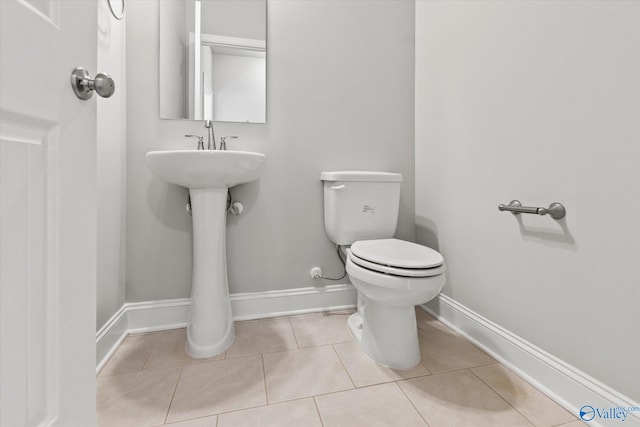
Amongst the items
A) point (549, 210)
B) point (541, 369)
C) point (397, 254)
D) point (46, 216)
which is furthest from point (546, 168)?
point (46, 216)

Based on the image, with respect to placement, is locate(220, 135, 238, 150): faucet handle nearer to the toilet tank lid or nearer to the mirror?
the mirror

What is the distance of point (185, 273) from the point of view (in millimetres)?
1502

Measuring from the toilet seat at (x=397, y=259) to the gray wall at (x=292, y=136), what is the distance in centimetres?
47

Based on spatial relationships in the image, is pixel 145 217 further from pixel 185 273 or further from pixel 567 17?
pixel 567 17

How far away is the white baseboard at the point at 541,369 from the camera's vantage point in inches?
34.8

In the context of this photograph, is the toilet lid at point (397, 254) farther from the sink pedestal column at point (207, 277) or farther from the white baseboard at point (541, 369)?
the sink pedestal column at point (207, 277)

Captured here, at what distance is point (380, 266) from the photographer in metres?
1.09

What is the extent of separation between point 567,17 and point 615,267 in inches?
32.5

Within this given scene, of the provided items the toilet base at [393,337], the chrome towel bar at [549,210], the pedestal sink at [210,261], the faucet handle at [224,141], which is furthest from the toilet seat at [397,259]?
the faucet handle at [224,141]

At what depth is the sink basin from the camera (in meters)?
1.12

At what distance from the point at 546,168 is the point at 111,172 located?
1715 millimetres

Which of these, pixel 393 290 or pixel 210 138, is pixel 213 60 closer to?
pixel 210 138

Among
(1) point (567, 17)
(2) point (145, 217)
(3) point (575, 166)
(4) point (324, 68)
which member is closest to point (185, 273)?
(2) point (145, 217)

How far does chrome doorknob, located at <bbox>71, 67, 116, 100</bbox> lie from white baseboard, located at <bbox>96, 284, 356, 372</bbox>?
105 cm
